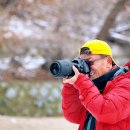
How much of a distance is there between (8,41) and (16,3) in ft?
6.11

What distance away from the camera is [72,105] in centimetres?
290

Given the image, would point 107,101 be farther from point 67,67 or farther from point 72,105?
point 72,105

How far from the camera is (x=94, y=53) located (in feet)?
8.96

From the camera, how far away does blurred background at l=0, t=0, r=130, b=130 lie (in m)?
10.3

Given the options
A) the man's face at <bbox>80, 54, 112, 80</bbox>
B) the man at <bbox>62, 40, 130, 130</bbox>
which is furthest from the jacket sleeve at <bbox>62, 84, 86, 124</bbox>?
the man's face at <bbox>80, 54, 112, 80</bbox>

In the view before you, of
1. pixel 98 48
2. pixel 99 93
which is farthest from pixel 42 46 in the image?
pixel 99 93

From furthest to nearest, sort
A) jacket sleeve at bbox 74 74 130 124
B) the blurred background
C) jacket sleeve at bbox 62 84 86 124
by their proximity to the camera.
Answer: the blurred background, jacket sleeve at bbox 62 84 86 124, jacket sleeve at bbox 74 74 130 124

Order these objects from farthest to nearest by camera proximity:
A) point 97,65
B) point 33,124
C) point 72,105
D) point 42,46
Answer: point 42,46, point 33,124, point 72,105, point 97,65

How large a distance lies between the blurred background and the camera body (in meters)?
5.82

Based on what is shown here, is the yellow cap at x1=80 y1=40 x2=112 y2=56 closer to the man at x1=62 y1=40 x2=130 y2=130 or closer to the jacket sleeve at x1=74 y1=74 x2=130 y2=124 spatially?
the man at x1=62 y1=40 x2=130 y2=130

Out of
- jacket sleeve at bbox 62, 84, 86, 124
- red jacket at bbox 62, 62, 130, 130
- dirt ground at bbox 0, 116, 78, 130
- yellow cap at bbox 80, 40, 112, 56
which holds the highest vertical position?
yellow cap at bbox 80, 40, 112, 56

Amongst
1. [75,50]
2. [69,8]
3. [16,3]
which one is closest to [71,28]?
[69,8]

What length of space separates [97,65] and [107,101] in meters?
0.29

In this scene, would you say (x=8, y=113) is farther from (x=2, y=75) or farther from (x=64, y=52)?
(x=64, y=52)
